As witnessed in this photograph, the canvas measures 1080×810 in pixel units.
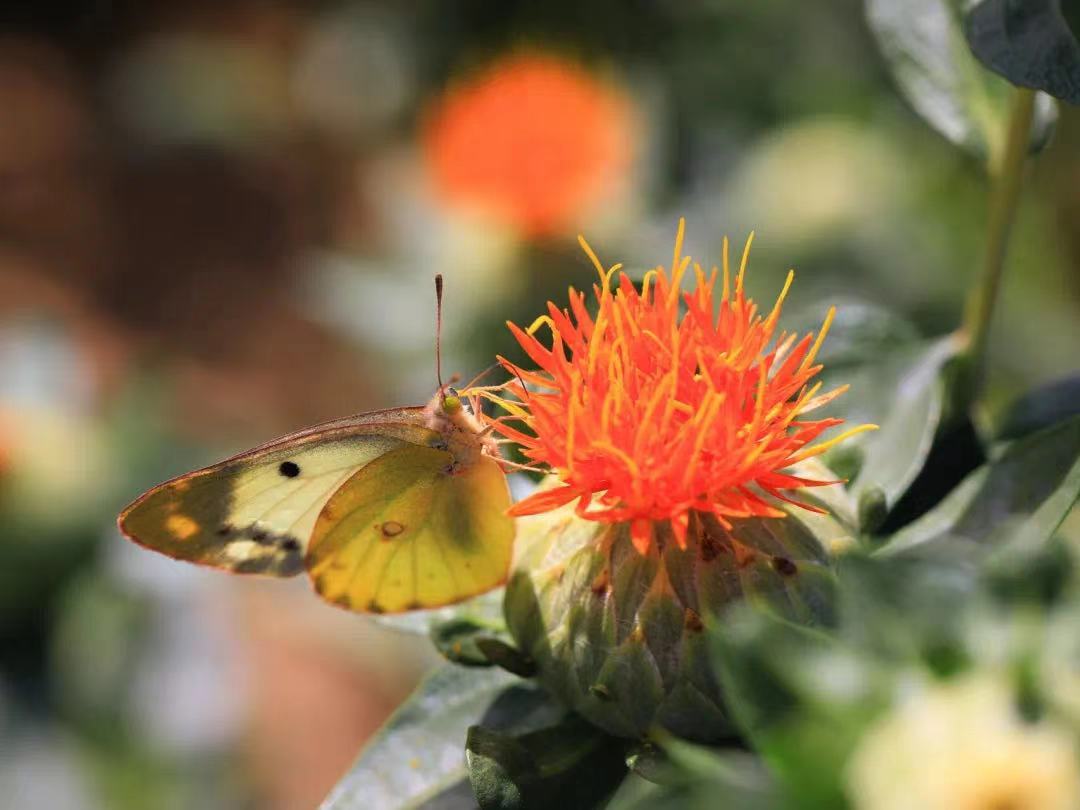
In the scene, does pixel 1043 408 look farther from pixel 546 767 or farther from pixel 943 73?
pixel 546 767

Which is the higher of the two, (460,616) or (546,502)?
(546,502)

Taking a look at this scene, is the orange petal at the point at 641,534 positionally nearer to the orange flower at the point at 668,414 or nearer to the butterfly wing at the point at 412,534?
the orange flower at the point at 668,414

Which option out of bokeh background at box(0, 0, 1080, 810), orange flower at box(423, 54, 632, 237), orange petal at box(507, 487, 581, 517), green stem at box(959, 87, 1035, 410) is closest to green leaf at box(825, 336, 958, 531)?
green stem at box(959, 87, 1035, 410)

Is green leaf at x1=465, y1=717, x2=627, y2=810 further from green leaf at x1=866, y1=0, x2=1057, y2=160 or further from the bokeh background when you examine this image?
the bokeh background

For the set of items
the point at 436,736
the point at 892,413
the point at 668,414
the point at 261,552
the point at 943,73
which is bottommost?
the point at 436,736

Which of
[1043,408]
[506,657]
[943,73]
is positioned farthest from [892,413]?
[506,657]

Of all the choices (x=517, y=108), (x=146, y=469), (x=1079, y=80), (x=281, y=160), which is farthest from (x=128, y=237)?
(x=1079, y=80)

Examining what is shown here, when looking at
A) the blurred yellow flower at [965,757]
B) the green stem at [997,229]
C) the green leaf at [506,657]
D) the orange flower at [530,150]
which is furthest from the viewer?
the orange flower at [530,150]

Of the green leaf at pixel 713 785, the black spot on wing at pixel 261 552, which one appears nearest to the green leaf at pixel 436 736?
the black spot on wing at pixel 261 552
